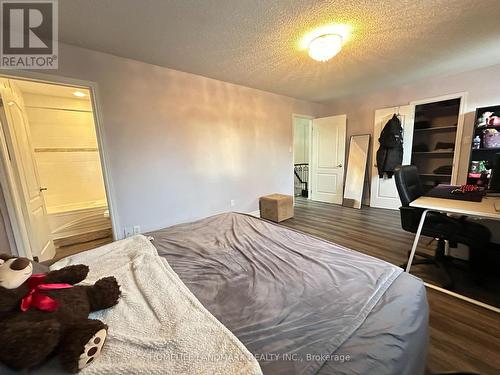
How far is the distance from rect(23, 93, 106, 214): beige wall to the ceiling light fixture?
4.02 metres

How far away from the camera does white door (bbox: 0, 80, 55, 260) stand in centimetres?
195

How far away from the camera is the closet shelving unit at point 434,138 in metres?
3.62

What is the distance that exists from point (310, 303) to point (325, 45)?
2.25 meters

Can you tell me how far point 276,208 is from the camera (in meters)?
3.50

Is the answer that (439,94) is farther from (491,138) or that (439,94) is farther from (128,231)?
(128,231)

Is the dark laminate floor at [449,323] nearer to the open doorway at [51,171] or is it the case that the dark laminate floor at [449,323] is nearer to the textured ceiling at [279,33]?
the textured ceiling at [279,33]

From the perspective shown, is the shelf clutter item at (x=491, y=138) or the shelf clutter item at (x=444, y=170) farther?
the shelf clutter item at (x=444, y=170)

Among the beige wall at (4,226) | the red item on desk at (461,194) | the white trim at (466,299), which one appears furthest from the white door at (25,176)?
the red item on desk at (461,194)

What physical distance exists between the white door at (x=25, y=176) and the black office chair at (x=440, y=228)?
3.74 metres

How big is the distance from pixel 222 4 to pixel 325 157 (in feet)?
12.9

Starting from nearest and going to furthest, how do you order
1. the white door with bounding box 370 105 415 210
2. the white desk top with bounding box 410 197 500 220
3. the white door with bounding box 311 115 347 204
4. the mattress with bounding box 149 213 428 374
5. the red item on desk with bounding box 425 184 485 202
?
the mattress with bounding box 149 213 428 374 → the white desk top with bounding box 410 197 500 220 → the red item on desk with bounding box 425 184 485 202 → the white door with bounding box 370 105 415 210 → the white door with bounding box 311 115 347 204

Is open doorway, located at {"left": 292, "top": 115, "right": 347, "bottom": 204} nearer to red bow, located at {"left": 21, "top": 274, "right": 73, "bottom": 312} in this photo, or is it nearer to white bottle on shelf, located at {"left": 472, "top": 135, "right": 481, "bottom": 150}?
white bottle on shelf, located at {"left": 472, "top": 135, "right": 481, "bottom": 150}

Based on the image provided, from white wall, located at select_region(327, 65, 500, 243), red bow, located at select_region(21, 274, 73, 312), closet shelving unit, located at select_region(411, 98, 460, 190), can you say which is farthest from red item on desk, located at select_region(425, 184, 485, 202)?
red bow, located at select_region(21, 274, 73, 312)

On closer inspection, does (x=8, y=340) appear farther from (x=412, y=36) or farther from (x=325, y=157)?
(x=325, y=157)
